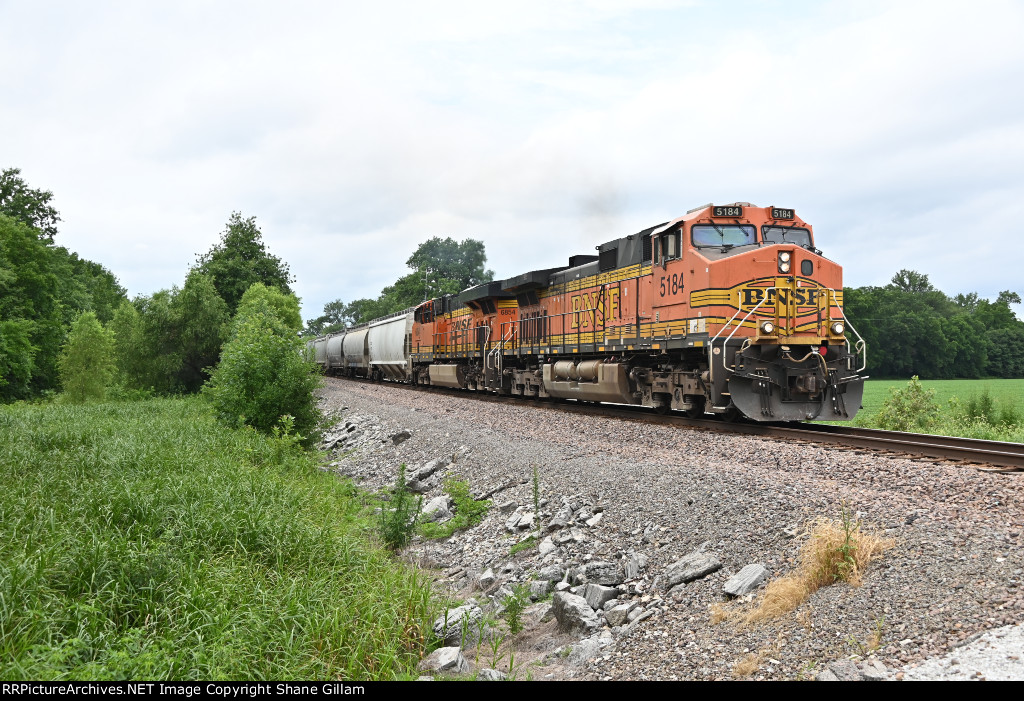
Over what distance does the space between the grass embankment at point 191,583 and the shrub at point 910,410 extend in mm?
12585

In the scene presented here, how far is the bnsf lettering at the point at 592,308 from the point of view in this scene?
16641 mm

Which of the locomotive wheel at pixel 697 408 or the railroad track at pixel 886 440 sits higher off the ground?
the locomotive wheel at pixel 697 408

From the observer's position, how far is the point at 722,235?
13.7 metres

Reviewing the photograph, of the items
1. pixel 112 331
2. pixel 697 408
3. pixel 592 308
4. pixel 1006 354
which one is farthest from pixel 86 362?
pixel 1006 354

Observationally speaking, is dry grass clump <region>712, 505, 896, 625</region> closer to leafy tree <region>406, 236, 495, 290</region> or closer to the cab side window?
the cab side window

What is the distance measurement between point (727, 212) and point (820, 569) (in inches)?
371

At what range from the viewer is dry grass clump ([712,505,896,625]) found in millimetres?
5246

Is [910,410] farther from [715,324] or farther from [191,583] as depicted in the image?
[191,583]

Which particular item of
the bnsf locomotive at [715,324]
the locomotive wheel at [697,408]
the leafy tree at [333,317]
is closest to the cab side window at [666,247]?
the bnsf locomotive at [715,324]

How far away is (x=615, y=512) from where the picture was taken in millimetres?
8258

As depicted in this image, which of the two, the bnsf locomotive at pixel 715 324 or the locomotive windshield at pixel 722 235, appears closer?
the bnsf locomotive at pixel 715 324

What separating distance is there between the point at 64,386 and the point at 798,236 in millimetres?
44965

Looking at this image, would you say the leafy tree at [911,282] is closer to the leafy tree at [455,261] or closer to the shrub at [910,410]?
the leafy tree at [455,261]

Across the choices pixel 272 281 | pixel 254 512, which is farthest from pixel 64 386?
pixel 254 512
